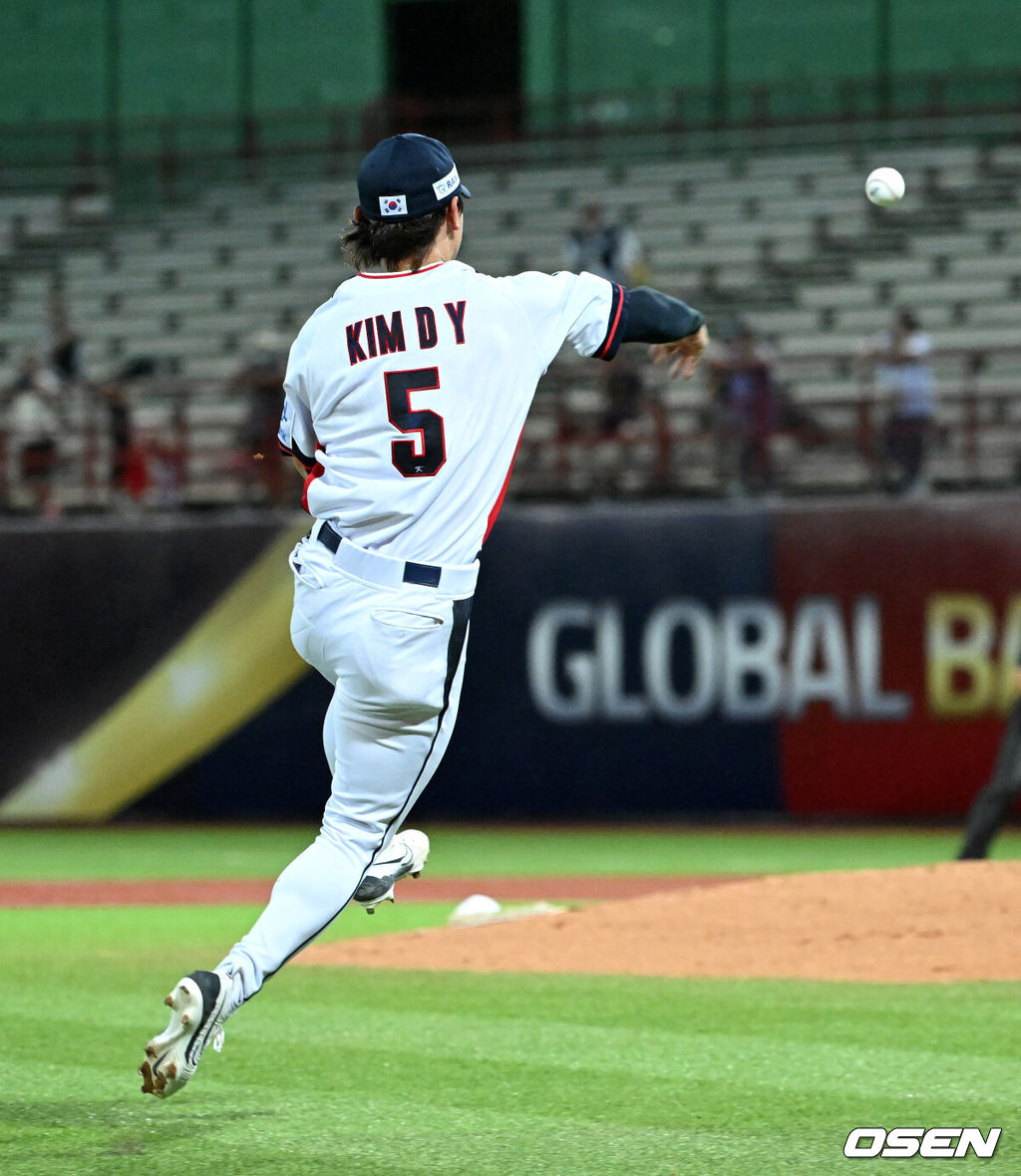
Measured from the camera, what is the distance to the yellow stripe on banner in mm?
15555

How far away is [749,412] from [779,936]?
7946 mm

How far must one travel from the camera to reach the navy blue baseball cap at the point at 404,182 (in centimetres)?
465

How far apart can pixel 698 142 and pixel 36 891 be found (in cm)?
1312

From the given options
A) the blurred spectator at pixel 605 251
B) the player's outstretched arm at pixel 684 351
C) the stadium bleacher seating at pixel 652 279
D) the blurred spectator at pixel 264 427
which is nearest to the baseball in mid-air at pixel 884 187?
the player's outstretched arm at pixel 684 351

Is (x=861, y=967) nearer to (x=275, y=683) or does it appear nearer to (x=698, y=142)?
(x=275, y=683)

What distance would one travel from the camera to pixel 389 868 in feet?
15.9

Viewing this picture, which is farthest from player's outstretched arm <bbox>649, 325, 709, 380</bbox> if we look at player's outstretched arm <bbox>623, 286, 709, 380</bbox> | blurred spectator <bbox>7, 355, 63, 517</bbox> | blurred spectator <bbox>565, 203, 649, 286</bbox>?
blurred spectator <bbox>565, 203, 649, 286</bbox>

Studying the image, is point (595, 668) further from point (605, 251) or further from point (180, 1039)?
point (180, 1039)

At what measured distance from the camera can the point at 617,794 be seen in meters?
15.4

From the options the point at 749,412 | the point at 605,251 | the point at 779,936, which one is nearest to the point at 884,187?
the point at 779,936

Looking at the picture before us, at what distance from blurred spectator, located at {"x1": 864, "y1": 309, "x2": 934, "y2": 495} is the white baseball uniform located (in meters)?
10.6

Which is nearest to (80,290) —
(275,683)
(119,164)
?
(119,164)

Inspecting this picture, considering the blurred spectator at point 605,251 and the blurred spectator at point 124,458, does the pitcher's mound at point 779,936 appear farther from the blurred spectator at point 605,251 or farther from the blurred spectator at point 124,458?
the blurred spectator at point 605,251

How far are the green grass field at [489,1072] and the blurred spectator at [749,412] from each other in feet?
24.5
